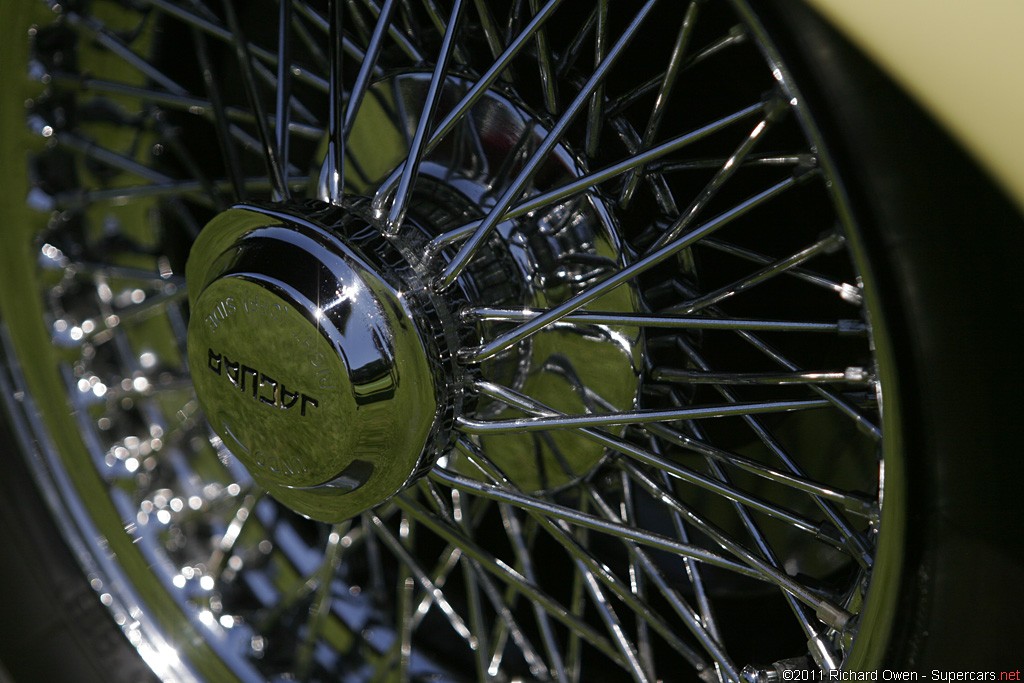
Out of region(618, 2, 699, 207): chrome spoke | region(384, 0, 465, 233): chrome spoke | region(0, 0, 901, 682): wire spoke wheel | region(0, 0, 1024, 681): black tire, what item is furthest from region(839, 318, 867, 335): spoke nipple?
region(384, 0, 465, 233): chrome spoke

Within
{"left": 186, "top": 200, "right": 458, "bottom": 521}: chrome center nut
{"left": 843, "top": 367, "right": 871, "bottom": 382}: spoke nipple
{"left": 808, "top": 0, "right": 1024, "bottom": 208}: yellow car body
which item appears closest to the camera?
{"left": 808, "top": 0, "right": 1024, "bottom": 208}: yellow car body

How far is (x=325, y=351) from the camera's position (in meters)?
0.87

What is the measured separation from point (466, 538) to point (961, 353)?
0.60 meters

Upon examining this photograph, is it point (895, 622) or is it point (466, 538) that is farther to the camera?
point (466, 538)

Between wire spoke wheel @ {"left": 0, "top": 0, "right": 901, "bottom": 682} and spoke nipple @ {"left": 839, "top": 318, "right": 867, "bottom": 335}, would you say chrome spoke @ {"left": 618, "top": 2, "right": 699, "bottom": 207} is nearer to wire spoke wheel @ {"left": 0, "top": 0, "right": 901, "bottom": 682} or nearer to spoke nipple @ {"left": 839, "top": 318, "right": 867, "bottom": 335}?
wire spoke wheel @ {"left": 0, "top": 0, "right": 901, "bottom": 682}

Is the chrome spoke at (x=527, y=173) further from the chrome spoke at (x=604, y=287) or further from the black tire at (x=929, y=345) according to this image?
the black tire at (x=929, y=345)

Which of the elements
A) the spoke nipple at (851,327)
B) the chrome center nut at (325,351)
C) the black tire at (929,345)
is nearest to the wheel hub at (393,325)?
the chrome center nut at (325,351)

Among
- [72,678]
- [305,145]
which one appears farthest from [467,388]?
[72,678]

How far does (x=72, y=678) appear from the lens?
4.54 ft

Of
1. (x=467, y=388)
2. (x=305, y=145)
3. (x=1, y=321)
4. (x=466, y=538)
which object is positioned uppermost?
(x=305, y=145)

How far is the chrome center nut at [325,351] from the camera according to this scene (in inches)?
34.2

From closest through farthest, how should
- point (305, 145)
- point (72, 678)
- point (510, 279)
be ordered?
point (510, 279), point (72, 678), point (305, 145)

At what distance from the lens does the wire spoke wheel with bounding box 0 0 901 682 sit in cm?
89

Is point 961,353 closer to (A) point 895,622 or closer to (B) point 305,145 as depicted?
(A) point 895,622
